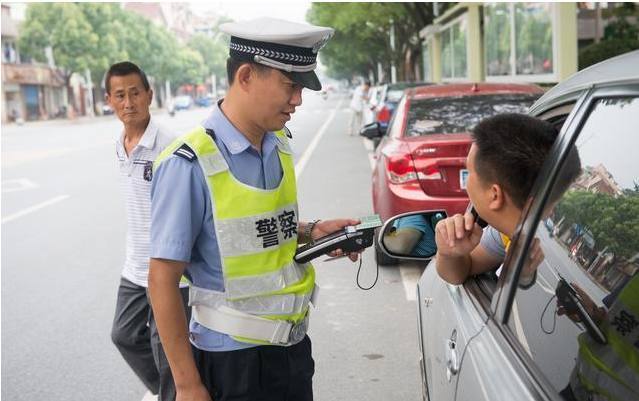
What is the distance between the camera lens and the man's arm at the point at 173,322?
202 centimetres

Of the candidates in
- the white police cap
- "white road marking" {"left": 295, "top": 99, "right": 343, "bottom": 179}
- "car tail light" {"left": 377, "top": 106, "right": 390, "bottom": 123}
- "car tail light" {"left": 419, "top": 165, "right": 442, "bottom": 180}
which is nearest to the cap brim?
the white police cap

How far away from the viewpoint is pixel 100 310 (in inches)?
240

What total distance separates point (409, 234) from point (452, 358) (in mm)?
528

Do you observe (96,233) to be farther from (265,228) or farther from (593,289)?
(593,289)

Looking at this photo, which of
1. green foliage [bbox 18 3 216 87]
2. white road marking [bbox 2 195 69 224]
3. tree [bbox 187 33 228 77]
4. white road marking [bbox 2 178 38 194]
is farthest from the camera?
tree [bbox 187 33 228 77]

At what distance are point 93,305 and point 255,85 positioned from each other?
4.53 m

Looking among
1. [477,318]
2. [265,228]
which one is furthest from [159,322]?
[477,318]

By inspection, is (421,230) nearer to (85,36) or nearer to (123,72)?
(123,72)

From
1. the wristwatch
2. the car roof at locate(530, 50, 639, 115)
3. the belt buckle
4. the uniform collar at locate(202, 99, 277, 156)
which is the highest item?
the car roof at locate(530, 50, 639, 115)

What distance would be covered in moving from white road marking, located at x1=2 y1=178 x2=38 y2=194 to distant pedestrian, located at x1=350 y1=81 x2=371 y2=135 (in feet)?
35.3

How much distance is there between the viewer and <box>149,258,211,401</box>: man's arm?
202 cm

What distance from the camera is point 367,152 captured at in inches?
715

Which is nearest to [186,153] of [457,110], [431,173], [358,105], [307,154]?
[431,173]

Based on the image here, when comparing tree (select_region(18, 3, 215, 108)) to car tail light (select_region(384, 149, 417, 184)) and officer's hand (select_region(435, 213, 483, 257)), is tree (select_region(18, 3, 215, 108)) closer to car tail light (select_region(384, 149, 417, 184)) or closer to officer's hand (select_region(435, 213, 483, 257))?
car tail light (select_region(384, 149, 417, 184))
